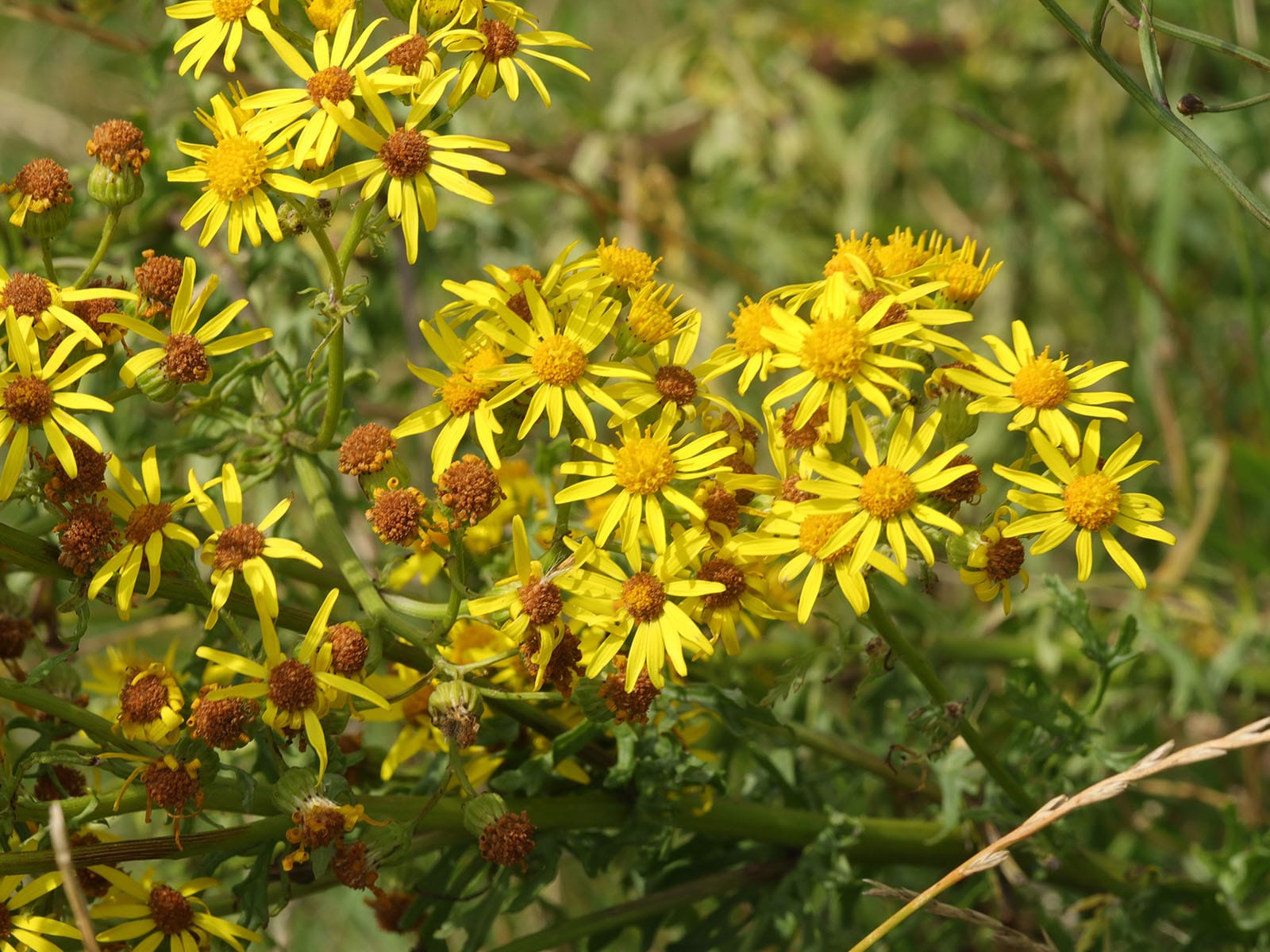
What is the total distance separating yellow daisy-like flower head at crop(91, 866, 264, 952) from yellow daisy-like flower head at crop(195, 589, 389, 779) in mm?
358

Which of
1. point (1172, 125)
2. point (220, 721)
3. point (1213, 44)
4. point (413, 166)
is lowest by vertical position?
point (220, 721)

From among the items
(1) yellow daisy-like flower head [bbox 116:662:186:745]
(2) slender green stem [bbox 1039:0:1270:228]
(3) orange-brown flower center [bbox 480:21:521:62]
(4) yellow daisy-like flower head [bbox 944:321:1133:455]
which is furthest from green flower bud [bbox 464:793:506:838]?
(2) slender green stem [bbox 1039:0:1270:228]

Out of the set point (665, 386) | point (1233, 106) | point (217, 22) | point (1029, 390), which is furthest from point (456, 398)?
point (1233, 106)

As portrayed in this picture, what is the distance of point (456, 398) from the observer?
184 cm

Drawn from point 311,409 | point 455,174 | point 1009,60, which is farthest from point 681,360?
point 1009,60

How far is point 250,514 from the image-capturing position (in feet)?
12.8

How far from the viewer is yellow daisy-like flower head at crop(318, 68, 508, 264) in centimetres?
180

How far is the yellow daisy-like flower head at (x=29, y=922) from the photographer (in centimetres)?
177

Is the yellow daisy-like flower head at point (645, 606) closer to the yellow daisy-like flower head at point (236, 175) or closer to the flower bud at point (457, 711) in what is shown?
the flower bud at point (457, 711)

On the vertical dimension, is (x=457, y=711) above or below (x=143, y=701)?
above

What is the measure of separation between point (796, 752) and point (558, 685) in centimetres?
95

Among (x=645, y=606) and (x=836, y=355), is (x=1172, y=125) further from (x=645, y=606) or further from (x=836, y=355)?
(x=645, y=606)

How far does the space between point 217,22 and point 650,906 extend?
1713 mm

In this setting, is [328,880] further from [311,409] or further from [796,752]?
[796,752]
